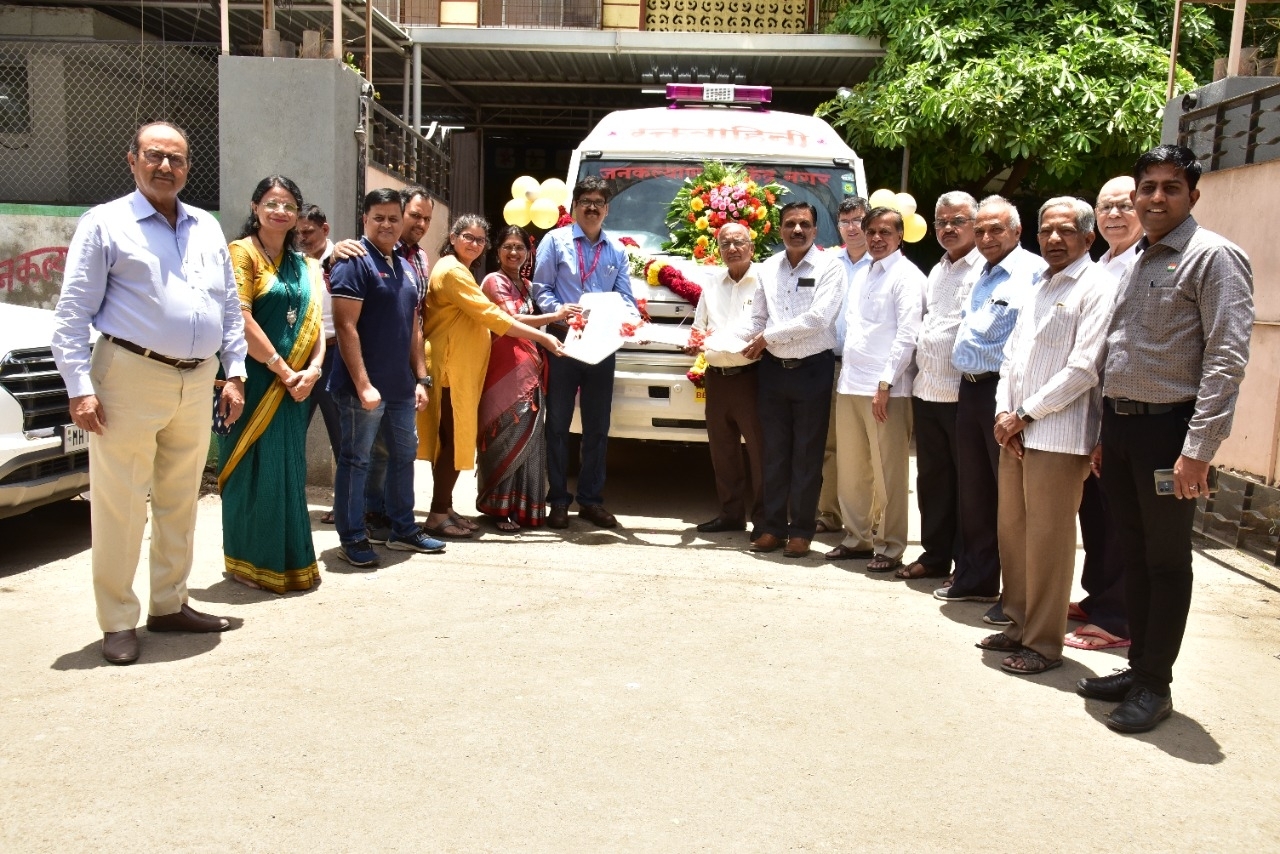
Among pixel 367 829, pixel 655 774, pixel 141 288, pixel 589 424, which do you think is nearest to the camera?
pixel 367 829

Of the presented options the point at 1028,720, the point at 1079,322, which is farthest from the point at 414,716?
the point at 1079,322

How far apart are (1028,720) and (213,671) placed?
299 cm

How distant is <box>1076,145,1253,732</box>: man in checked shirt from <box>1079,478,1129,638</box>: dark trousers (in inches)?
36.2

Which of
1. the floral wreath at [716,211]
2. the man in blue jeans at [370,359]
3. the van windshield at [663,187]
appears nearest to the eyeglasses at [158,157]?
the man in blue jeans at [370,359]

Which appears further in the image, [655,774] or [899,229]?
[899,229]

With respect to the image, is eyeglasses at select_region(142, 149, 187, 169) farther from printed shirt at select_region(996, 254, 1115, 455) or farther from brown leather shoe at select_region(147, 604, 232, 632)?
printed shirt at select_region(996, 254, 1115, 455)

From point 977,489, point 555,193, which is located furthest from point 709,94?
point 977,489

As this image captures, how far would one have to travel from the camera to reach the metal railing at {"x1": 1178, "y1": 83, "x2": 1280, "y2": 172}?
285 inches

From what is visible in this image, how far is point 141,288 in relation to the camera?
4230 millimetres

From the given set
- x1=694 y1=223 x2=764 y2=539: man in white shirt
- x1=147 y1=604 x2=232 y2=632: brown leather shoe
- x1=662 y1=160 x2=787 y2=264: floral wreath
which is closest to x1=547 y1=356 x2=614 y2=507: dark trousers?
x1=694 y1=223 x2=764 y2=539: man in white shirt

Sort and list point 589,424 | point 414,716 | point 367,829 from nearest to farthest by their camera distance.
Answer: point 367,829
point 414,716
point 589,424

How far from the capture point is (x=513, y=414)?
674cm

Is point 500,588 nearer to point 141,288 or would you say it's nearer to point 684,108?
point 141,288

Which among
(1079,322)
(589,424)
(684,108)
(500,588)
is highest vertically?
(684,108)
